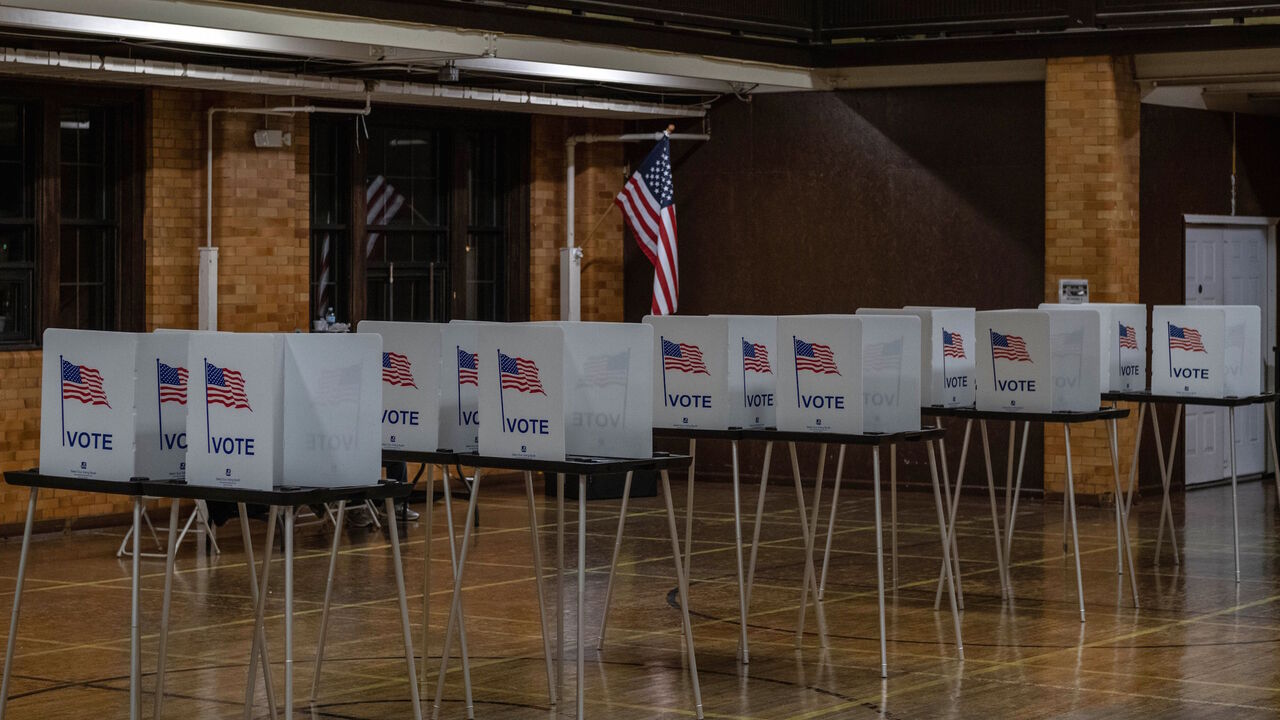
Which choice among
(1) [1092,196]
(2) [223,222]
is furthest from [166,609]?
(1) [1092,196]

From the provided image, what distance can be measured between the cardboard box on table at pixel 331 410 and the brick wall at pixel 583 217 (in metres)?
10.1

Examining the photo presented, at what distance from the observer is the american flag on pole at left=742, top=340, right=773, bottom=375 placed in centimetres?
865

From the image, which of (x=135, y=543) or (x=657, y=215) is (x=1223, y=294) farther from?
(x=135, y=543)

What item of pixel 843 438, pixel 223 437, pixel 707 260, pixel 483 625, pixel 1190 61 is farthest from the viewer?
pixel 707 260

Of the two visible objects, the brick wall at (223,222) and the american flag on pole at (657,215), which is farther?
the american flag on pole at (657,215)

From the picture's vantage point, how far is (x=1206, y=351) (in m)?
11.1

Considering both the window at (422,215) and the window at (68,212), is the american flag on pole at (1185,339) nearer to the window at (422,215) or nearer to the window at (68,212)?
the window at (422,215)

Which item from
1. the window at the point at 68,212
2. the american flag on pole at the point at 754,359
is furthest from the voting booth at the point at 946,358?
the window at the point at 68,212

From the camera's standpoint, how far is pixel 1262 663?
8.55 meters

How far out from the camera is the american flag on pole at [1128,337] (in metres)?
11.4

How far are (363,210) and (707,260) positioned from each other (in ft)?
10.8

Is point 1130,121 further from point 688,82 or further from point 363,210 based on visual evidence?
point 363,210

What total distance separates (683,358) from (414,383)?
4.52ft

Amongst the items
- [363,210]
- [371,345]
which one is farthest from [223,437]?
[363,210]
